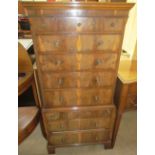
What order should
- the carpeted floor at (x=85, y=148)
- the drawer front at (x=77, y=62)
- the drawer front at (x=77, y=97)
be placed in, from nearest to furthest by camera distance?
the drawer front at (x=77, y=62) → the drawer front at (x=77, y=97) → the carpeted floor at (x=85, y=148)

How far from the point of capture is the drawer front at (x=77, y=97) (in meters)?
1.30

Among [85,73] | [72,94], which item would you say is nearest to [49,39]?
[85,73]

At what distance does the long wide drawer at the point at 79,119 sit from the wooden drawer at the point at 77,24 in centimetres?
69

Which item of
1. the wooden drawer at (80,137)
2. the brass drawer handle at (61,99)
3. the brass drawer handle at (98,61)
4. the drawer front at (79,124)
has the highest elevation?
the brass drawer handle at (98,61)

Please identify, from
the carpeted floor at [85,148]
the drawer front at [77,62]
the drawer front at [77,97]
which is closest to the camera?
the drawer front at [77,62]

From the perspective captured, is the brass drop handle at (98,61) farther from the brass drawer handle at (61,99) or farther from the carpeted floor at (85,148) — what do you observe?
the carpeted floor at (85,148)

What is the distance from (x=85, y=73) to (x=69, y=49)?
0.24 metres

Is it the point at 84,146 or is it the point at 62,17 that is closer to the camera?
the point at 62,17

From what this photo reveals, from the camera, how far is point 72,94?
4.30 ft

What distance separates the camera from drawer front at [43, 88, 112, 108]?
130 cm

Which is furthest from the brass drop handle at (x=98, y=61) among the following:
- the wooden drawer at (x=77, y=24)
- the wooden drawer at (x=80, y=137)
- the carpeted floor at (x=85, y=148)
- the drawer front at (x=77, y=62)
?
the carpeted floor at (x=85, y=148)

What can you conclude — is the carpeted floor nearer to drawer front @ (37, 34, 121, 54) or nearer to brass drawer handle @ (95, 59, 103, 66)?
brass drawer handle @ (95, 59, 103, 66)

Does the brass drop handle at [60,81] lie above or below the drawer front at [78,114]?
above
